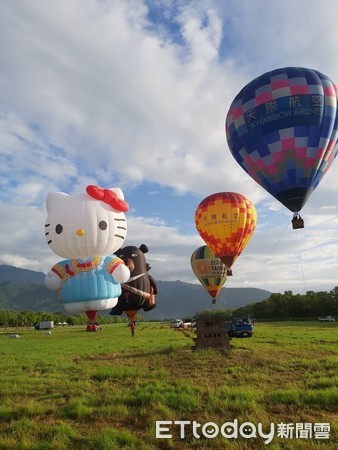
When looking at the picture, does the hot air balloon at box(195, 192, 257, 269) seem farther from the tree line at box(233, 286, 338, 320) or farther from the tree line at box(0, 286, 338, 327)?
the tree line at box(233, 286, 338, 320)

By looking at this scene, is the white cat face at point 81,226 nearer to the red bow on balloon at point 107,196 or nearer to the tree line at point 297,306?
the red bow on balloon at point 107,196

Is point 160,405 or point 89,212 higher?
point 89,212

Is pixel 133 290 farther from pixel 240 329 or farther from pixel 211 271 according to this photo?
pixel 211 271

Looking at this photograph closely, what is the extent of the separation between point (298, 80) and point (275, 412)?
18.1 meters

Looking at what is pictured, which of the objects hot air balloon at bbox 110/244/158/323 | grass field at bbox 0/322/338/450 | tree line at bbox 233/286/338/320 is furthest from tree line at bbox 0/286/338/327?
grass field at bbox 0/322/338/450

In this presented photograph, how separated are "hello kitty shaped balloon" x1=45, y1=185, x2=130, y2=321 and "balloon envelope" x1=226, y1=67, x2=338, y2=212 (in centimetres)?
1068

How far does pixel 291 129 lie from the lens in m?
20.9

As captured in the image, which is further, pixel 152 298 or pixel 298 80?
pixel 152 298

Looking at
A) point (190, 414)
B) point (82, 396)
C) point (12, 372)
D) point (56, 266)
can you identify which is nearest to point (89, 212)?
point (56, 266)

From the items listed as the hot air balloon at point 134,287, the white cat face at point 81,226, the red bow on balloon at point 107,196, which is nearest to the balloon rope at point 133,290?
the hot air balloon at point 134,287

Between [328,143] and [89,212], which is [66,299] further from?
[328,143]

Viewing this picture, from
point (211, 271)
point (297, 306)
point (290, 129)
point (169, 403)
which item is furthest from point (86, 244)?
point (297, 306)

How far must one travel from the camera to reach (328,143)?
2111 centimetres

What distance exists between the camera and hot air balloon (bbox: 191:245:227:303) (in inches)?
1678
